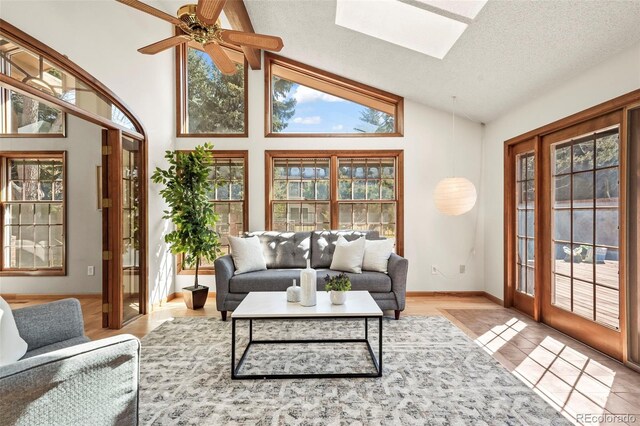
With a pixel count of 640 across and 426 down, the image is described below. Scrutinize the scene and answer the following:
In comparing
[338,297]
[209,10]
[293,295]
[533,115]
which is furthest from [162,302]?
[533,115]

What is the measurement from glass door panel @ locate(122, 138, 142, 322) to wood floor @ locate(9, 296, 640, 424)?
268 mm

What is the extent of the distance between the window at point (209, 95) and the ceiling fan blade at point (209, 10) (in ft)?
8.53

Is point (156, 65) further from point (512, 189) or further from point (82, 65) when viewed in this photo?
point (512, 189)

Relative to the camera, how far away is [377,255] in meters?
3.86

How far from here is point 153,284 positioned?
4.18 m

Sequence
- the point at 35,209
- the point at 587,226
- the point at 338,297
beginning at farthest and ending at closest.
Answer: the point at 35,209 → the point at 587,226 → the point at 338,297

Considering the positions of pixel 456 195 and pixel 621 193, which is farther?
pixel 456 195

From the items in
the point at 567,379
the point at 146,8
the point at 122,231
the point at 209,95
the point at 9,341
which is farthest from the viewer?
the point at 209,95

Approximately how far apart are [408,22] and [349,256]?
8.32 feet

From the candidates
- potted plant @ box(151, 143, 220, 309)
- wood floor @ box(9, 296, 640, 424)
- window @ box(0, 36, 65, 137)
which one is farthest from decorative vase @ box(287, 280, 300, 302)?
window @ box(0, 36, 65, 137)

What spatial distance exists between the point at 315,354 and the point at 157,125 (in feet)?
11.8

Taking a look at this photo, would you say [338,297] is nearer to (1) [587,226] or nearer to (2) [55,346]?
(2) [55,346]

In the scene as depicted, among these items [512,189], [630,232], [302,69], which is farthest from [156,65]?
[630,232]

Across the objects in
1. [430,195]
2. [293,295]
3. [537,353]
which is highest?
[430,195]
